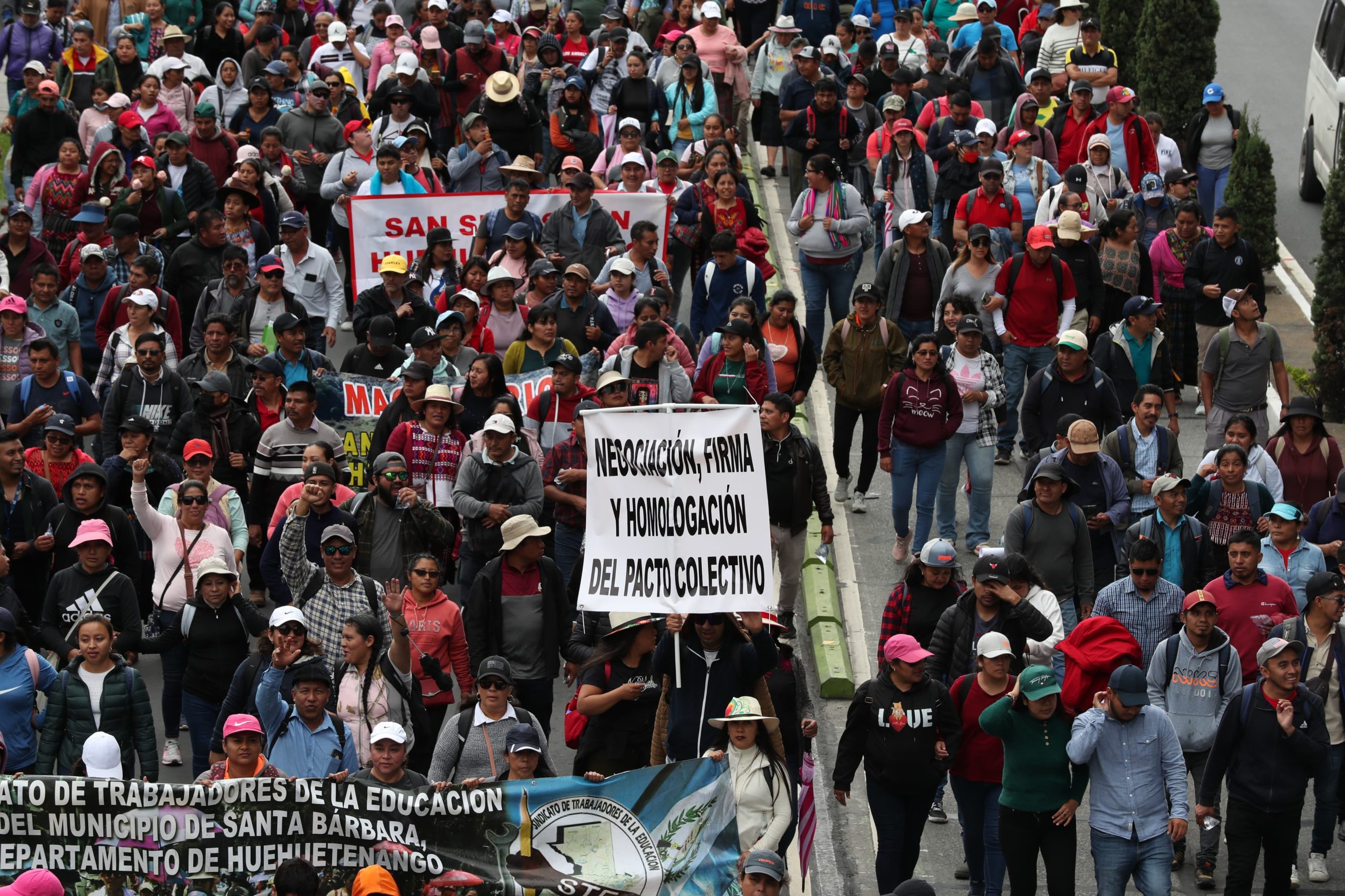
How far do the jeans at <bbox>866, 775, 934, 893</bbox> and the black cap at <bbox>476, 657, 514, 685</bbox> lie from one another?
81.6 inches

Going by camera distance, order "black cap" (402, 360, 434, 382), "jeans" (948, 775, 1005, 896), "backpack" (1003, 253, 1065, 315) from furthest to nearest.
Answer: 1. "backpack" (1003, 253, 1065, 315)
2. "black cap" (402, 360, 434, 382)
3. "jeans" (948, 775, 1005, 896)

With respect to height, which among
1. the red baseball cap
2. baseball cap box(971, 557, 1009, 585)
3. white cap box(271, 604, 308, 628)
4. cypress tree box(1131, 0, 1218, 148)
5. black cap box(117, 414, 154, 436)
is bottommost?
white cap box(271, 604, 308, 628)

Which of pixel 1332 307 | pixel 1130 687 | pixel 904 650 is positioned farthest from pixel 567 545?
pixel 1332 307

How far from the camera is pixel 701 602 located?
11297 mm

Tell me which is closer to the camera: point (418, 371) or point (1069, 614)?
point (1069, 614)

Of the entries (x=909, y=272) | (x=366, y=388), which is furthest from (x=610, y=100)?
(x=366, y=388)

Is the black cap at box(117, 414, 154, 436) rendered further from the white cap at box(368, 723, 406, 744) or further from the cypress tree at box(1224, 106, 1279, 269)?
the cypress tree at box(1224, 106, 1279, 269)

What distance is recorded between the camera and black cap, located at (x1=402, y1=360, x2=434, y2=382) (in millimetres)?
14578

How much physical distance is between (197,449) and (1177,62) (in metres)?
14.8

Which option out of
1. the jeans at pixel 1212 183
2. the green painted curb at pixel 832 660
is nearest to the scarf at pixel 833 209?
the green painted curb at pixel 832 660

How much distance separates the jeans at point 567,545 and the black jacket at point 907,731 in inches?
136

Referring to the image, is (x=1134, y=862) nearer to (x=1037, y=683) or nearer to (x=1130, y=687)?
(x=1130, y=687)

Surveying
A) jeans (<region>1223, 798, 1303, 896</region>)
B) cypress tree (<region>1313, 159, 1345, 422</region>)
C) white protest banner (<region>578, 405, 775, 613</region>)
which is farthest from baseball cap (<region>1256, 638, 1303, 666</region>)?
cypress tree (<region>1313, 159, 1345, 422</region>)

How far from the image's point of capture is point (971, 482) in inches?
629
